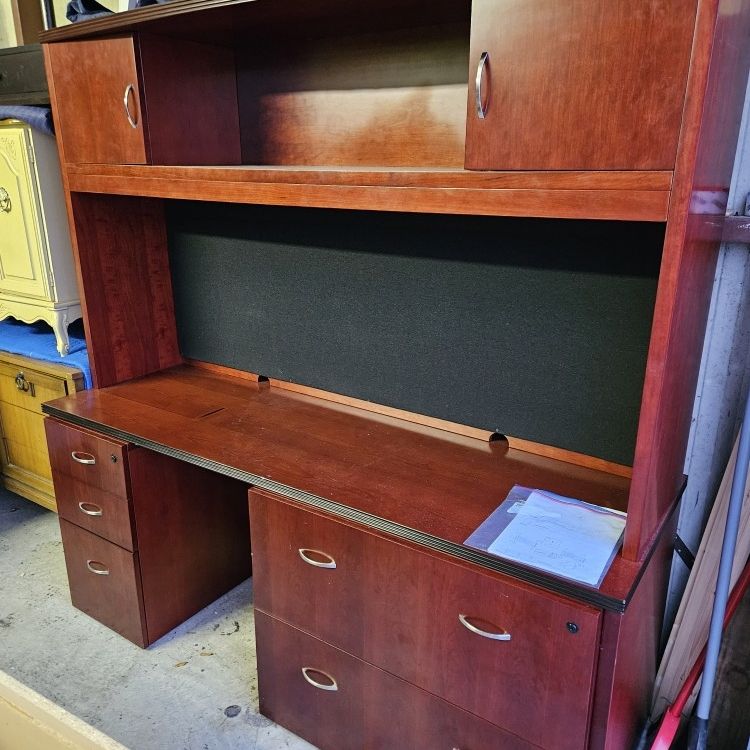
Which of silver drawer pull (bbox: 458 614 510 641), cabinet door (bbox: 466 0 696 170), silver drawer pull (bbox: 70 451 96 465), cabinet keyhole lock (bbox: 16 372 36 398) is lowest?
silver drawer pull (bbox: 458 614 510 641)

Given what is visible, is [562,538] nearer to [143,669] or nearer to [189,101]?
[143,669]

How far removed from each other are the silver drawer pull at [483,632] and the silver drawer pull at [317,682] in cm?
43

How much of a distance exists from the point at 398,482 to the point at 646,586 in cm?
55

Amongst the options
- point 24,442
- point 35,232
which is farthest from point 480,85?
point 24,442

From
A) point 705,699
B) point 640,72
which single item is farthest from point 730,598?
point 640,72

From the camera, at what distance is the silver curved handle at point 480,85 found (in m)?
1.12

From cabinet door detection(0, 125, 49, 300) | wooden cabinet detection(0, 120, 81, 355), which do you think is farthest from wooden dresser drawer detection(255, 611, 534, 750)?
cabinet door detection(0, 125, 49, 300)

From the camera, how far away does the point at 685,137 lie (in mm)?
969

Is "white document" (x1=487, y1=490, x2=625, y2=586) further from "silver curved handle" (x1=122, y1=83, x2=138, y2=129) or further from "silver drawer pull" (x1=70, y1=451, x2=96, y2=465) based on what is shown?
"silver curved handle" (x1=122, y1=83, x2=138, y2=129)

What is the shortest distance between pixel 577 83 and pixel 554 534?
80 centimetres

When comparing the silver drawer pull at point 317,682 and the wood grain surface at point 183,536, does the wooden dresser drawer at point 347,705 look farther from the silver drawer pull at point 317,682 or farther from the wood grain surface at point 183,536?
the wood grain surface at point 183,536

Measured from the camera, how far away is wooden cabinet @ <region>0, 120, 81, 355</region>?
217 centimetres

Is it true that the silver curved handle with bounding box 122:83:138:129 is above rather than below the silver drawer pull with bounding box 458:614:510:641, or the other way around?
above

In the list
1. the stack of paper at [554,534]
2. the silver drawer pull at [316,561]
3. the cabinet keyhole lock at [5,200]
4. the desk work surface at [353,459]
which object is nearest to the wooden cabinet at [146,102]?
the cabinet keyhole lock at [5,200]
